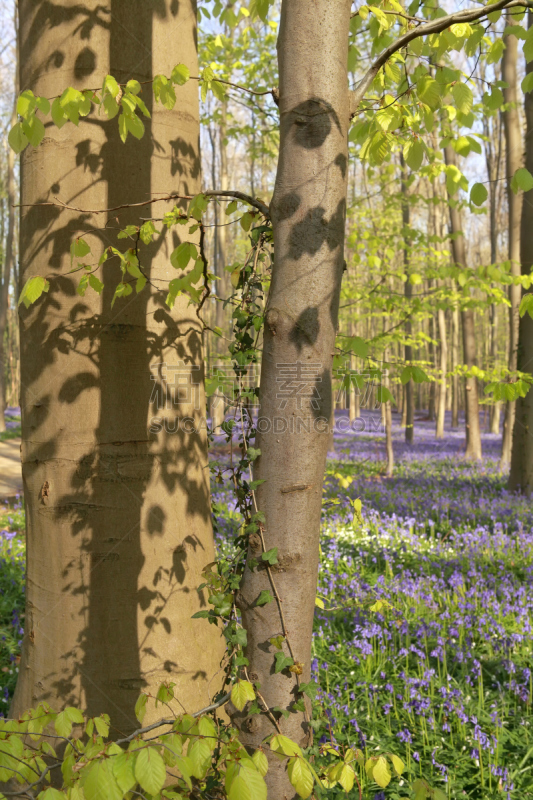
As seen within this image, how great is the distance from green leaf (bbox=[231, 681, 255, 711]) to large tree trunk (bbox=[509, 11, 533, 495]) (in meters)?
6.74

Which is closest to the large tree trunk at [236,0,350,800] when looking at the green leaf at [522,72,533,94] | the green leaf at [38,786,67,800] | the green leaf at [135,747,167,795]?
the green leaf at [135,747,167,795]

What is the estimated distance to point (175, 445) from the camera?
6.98 ft

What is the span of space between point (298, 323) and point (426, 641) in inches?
112

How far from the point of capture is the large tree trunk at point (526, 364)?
707 cm

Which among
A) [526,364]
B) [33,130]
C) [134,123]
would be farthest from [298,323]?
[526,364]

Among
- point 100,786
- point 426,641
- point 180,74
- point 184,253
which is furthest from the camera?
point 426,641

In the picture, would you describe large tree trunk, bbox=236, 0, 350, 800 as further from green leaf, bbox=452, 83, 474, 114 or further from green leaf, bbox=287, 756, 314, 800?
green leaf, bbox=452, 83, 474, 114

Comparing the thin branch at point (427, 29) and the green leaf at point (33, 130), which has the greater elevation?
the thin branch at point (427, 29)

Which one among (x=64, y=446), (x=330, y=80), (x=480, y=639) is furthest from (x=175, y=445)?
(x=480, y=639)

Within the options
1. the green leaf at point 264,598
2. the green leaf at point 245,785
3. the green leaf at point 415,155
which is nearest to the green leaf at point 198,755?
the green leaf at point 245,785

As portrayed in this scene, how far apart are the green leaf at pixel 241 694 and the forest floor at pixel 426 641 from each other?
1.25 ft

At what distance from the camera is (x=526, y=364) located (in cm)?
714

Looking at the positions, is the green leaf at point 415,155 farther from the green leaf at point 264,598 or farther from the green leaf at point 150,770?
the green leaf at point 150,770

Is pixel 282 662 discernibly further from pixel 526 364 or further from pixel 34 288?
pixel 526 364
